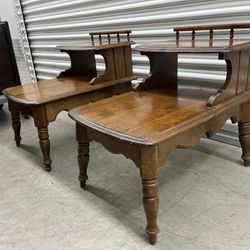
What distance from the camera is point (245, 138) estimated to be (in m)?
1.65

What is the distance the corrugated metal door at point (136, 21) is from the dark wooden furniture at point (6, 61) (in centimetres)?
55

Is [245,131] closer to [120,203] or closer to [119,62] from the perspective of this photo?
[120,203]

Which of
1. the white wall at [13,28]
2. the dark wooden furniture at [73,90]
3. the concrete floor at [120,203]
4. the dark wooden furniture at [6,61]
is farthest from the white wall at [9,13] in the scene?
the concrete floor at [120,203]

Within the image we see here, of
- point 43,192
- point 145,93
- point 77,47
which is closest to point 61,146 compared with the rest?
point 43,192

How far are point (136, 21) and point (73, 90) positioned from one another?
811 millimetres

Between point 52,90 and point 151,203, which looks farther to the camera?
point 52,90

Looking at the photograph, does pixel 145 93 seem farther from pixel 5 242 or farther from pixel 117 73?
pixel 5 242

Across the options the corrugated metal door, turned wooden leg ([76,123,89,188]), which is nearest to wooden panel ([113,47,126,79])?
the corrugated metal door

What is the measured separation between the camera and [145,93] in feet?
5.30

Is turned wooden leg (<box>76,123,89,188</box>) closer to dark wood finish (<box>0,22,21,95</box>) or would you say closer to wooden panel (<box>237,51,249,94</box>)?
wooden panel (<box>237,51,249,94</box>)

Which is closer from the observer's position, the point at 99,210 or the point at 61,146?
the point at 99,210

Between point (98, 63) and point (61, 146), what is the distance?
0.95m

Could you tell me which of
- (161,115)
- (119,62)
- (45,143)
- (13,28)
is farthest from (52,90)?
(13,28)

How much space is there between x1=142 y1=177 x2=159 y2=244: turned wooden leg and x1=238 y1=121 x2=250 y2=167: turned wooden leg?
2.44 feet
